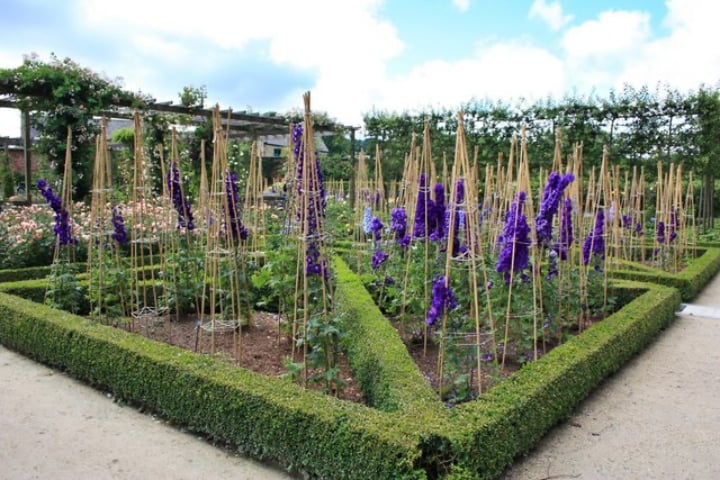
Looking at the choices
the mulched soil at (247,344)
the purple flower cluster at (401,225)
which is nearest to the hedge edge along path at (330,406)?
the mulched soil at (247,344)

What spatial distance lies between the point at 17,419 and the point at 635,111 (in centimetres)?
1281

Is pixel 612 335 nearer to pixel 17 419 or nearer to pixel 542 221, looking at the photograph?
Result: pixel 542 221

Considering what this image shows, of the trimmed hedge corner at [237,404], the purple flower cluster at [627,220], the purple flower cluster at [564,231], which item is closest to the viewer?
the trimmed hedge corner at [237,404]

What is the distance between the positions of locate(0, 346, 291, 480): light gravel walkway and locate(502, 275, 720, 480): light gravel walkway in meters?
1.59

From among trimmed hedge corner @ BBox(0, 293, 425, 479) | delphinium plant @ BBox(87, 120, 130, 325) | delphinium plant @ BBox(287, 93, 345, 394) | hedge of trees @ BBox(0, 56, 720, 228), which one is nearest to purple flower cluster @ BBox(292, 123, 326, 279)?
delphinium plant @ BBox(287, 93, 345, 394)

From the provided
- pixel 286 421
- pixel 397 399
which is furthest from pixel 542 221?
pixel 286 421

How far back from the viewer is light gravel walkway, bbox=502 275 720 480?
299 cm

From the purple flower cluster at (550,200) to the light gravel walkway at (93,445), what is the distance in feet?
9.37

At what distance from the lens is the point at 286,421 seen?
9.50 ft

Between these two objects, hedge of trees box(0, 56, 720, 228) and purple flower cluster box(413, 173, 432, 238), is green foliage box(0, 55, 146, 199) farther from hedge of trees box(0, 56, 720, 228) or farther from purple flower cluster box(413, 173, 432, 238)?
purple flower cluster box(413, 173, 432, 238)

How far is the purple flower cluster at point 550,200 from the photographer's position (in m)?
4.29

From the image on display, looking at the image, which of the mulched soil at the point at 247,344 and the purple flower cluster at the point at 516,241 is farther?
the mulched soil at the point at 247,344

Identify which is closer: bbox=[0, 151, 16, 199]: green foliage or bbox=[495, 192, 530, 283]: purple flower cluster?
bbox=[495, 192, 530, 283]: purple flower cluster

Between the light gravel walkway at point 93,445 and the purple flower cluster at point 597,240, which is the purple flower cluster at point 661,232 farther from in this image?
the light gravel walkway at point 93,445
